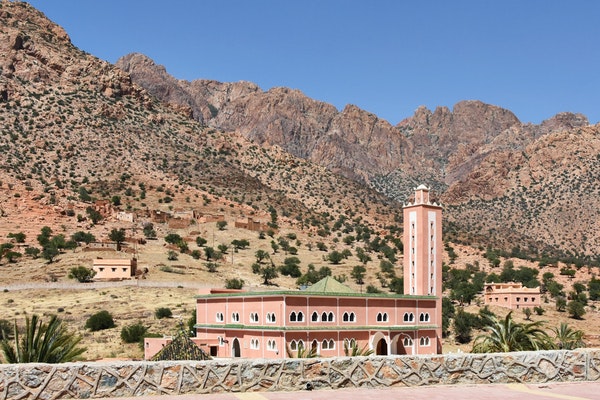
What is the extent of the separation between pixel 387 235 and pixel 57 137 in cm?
5135

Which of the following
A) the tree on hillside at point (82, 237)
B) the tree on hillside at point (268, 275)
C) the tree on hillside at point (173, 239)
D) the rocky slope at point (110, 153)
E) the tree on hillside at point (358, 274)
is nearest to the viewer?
the tree on hillside at point (268, 275)

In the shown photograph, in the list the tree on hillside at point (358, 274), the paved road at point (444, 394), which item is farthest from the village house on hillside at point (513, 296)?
the paved road at point (444, 394)

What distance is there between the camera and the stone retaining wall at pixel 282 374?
41.8 feet

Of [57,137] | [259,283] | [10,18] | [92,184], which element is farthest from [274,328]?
[10,18]

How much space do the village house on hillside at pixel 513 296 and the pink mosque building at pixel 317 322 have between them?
2387cm

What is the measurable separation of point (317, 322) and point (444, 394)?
32.8 meters

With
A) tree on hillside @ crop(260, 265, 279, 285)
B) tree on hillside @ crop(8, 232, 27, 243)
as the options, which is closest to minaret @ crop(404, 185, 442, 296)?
tree on hillside @ crop(260, 265, 279, 285)

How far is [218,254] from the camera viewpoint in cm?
8419

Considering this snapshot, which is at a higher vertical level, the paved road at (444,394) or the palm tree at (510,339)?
the paved road at (444,394)

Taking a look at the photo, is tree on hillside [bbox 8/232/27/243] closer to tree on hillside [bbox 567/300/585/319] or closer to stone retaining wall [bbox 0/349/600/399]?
tree on hillside [bbox 567/300/585/319]

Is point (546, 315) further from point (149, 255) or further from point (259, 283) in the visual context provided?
point (149, 255)

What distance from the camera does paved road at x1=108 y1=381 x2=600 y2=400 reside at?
13.1m

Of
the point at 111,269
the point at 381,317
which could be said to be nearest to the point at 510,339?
the point at 381,317

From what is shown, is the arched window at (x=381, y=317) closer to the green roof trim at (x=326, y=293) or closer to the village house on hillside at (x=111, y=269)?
the green roof trim at (x=326, y=293)
